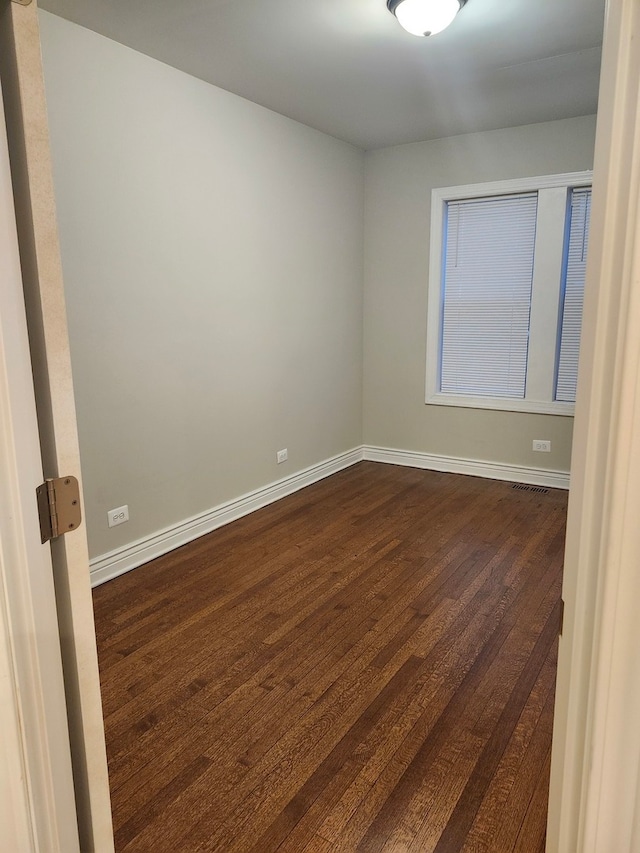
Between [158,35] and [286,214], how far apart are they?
5.03 ft

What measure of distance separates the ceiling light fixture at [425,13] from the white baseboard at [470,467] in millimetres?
3299

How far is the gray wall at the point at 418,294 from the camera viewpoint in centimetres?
439

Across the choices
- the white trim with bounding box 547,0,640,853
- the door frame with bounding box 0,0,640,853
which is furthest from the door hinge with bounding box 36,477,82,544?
the white trim with bounding box 547,0,640,853

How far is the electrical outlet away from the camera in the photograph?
3.09 m

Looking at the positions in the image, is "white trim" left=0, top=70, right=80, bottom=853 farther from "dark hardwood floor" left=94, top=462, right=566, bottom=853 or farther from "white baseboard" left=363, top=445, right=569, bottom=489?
"white baseboard" left=363, top=445, right=569, bottom=489

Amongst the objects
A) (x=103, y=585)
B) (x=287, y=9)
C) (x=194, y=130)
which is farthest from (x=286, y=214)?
(x=103, y=585)

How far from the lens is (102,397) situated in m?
2.96

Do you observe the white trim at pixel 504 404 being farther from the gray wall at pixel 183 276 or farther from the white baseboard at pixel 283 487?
the gray wall at pixel 183 276

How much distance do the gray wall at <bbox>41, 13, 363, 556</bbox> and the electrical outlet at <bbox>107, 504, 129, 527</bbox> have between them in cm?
4

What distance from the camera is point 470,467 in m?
4.99

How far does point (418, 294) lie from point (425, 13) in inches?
103

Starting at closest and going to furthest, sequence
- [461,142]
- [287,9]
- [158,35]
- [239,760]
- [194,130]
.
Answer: [239,760] → [287,9] → [158,35] → [194,130] → [461,142]

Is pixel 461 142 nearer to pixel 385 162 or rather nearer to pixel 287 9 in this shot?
pixel 385 162

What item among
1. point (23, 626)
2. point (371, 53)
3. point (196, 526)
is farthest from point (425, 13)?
point (196, 526)
